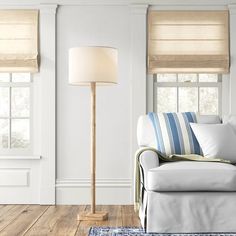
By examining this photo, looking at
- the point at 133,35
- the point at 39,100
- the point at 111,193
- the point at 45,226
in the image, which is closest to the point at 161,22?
the point at 133,35

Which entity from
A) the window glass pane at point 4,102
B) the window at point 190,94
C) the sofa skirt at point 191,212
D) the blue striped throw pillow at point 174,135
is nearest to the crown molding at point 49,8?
the window glass pane at point 4,102

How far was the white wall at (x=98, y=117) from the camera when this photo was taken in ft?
17.8

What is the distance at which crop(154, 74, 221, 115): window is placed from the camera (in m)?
5.53

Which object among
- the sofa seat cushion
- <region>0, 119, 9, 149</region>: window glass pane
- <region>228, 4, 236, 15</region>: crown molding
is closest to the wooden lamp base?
the sofa seat cushion

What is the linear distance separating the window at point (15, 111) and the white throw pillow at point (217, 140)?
200cm

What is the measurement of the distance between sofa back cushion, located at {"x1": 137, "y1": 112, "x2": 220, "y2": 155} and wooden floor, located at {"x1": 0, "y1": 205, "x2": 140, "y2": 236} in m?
0.73

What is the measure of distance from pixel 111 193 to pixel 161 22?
1967 mm

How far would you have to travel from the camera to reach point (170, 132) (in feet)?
15.1

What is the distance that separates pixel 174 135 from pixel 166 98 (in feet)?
3.39

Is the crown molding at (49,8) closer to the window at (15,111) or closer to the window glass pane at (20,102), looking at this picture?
the window at (15,111)

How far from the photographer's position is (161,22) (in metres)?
5.43

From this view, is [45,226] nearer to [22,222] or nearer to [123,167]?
[22,222]

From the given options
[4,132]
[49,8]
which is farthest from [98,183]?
[49,8]

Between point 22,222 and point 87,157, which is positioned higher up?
point 87,157
